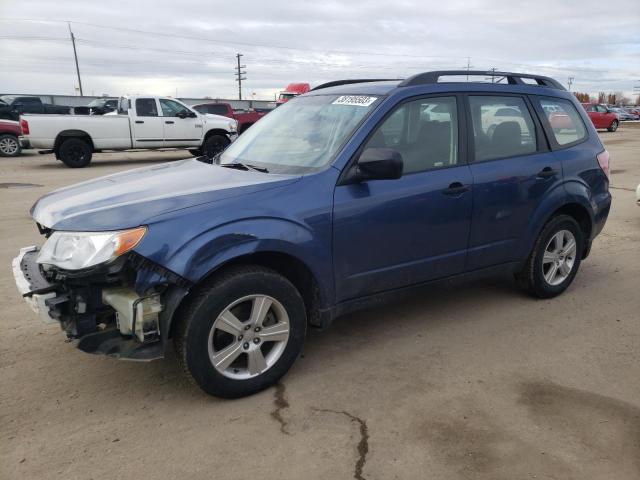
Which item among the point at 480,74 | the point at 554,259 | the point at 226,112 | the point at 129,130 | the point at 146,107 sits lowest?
the point at 554,259

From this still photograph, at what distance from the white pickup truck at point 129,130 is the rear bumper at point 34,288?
33.7ft

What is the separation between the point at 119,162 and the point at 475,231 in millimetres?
14253

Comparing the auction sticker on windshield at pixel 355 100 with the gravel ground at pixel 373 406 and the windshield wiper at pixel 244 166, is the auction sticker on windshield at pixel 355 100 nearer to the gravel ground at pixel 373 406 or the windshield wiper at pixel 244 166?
the windshield wiper at pixel 244 166

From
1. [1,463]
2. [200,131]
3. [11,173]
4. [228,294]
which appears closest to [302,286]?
[228,294]

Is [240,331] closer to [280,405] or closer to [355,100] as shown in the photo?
[280,405]

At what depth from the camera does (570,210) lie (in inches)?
188

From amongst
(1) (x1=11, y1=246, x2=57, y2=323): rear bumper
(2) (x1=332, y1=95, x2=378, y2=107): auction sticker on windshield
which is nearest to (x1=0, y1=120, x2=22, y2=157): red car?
(1) (x1=11, y1=246, x2=57, y2=323): rear bumper

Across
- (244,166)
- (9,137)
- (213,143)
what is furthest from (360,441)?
(9,137)

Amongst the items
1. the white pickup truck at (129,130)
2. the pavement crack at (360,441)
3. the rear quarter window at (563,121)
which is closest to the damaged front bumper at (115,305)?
the pavement crack at (360,441)

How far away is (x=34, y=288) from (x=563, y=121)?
432 cm

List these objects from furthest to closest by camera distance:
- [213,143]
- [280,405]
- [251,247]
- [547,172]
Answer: [213,143]
[547,172]
[280,405]
[251,247]

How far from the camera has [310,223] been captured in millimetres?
3199

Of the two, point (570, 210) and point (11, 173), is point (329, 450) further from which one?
point (11, 173)

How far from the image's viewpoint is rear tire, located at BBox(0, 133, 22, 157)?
16.5m
